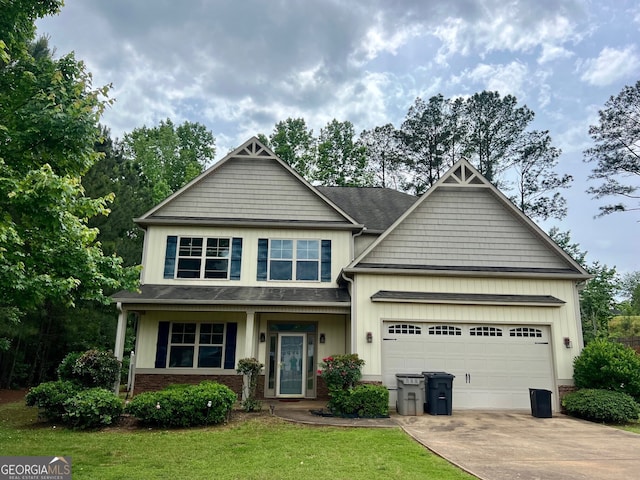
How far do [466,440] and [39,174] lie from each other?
857 cm

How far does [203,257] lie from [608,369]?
1213cm

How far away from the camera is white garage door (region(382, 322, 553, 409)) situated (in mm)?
11523

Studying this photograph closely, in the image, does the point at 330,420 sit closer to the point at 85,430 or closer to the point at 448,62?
the point at 85,430

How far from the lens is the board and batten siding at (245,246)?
1404 cm

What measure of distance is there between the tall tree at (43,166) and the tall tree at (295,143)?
23.3 m

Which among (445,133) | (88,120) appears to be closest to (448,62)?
(445,133)

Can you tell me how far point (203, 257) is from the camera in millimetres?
14258

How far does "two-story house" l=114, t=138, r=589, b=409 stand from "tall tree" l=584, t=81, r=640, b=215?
13.3 metres

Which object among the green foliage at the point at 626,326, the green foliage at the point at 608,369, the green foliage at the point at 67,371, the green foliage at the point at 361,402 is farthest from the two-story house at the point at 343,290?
the green foliage at the point at 626,326

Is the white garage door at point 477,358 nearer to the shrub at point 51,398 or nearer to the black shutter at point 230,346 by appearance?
the black shutter at point 230,346

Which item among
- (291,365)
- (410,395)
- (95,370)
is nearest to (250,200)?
(291,365)

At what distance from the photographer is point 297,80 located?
77.2 ft

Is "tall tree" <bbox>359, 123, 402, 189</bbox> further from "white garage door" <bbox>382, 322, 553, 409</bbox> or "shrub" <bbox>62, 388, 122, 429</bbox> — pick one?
"shrub" <bbox>62, 388, 122, 429</bbox>

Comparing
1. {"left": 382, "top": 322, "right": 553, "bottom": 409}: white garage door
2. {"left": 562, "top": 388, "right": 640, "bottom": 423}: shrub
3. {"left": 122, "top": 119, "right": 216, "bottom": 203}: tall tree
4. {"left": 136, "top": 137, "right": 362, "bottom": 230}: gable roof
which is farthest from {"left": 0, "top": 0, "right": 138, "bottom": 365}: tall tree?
{"left": 122, "top": 119, "right": 216, "bottom": 203}: tall tree
